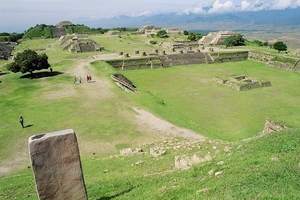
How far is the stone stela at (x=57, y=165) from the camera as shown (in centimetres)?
592

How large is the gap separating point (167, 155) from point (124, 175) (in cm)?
238

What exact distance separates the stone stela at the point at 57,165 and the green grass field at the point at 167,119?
4.23 ft

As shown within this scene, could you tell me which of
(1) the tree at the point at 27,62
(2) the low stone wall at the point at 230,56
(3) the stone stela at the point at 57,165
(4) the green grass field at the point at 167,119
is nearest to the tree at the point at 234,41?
(2) the low stone wall at the point at 230,56

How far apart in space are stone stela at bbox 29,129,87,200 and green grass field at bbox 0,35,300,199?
1.29m

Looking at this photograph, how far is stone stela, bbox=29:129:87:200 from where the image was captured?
5918 millimetres

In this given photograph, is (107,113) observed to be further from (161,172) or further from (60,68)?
(60,68)

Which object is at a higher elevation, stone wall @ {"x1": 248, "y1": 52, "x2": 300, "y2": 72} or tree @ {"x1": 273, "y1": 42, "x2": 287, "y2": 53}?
tree @ {"x1": 273, "y1": 42, "x2": 287, "y2": 53}

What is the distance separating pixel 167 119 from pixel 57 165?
10667mm

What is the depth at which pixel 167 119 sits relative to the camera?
643 inches

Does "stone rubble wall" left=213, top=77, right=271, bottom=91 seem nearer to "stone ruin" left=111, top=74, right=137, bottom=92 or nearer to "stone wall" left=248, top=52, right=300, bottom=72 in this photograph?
"stone wall" left=248, top=52, right=300, bottom=72

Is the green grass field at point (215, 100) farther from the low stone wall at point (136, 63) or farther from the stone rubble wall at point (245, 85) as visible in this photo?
the low stone wall at point (136, 63)

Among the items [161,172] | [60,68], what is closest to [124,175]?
[161,172]

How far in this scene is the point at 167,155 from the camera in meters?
10.9

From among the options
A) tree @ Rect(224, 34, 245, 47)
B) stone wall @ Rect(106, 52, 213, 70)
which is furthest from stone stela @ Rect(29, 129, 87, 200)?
tree @ Rect(224, 34, 245, 47)
